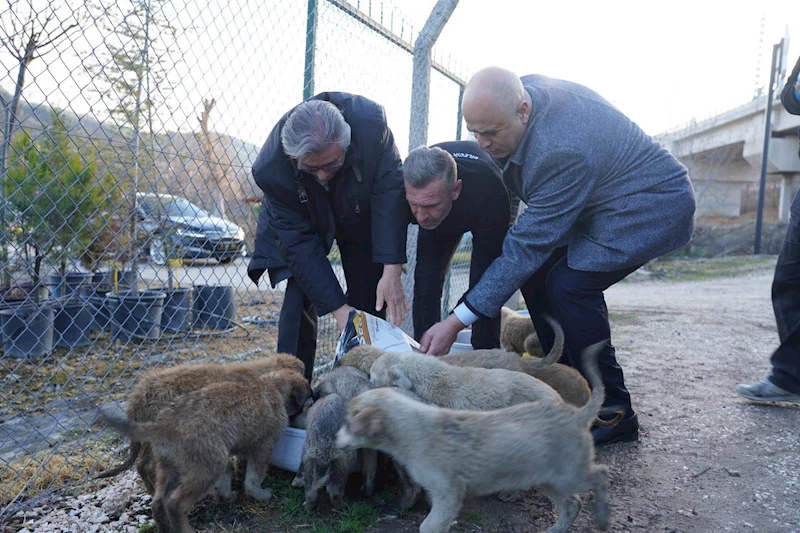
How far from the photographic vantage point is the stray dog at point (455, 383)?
10.8ft

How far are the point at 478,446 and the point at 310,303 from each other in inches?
82.5

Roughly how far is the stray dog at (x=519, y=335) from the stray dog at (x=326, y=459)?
9.25ft

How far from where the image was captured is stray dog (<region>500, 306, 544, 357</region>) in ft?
18.6

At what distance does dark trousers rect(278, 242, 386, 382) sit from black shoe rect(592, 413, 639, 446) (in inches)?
69.2

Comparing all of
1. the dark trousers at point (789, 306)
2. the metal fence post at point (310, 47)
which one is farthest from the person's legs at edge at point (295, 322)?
the dark trousers at point (789, 306)

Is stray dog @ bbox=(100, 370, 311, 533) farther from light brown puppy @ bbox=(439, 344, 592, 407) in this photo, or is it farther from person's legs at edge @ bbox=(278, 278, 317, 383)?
light brown puppy @ bbox=(439, 344, 592, 407)

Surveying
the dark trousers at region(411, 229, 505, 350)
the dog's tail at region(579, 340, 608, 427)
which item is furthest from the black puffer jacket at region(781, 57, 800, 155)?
the dog's tail at region(579, 340, 608, 427)

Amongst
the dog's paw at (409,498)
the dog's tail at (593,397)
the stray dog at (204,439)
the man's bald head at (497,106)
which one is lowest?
the dog's paw at (409,498)

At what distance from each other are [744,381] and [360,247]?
3.97m

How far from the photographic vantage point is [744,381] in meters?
5.86

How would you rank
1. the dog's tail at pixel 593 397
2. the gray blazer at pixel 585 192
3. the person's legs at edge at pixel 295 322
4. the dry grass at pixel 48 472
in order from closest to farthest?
the dog's tail at pixel 593 397, the dry grass at pixel 48 472, the gray blazer at pixel 585 192, the person's legs at edge at pixel 295 322

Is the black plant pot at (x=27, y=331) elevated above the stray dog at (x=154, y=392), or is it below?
below

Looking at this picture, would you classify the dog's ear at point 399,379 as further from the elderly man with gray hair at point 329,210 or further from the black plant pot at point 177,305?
the black plant pot at point 177,305

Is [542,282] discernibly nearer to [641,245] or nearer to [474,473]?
[641,245]
